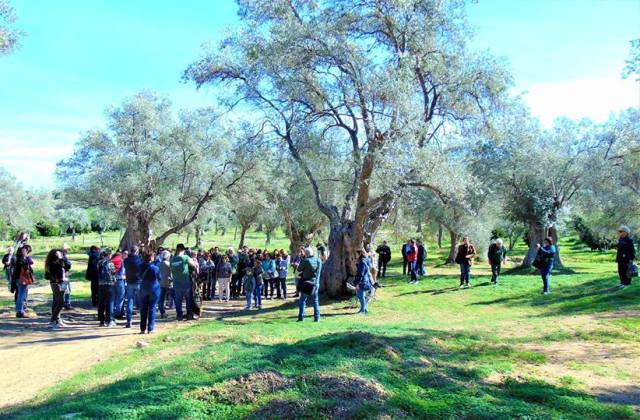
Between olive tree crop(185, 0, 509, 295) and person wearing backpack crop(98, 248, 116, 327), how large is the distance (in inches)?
264

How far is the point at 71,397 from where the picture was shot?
6000mm

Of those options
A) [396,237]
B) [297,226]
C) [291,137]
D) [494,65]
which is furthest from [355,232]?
[396,237]

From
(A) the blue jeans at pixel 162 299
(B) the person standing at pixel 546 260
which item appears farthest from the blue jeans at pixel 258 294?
(B) the person standing at pixel 546 260

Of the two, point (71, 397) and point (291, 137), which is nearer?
point (71, 397)

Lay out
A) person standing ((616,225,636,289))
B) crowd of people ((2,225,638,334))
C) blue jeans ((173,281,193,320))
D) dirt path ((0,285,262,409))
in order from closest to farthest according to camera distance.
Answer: dirt path ((0,285,262,409)) < crowd of people ((2,225,638,334)) < blue jeans ((173,281,193,320)) < person standing ((616,225,636,289))

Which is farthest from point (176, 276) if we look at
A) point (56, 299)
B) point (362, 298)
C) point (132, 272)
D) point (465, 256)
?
point (465, 256)

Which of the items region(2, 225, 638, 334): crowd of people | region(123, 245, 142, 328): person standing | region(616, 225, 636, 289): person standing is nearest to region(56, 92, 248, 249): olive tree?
region(2, 225, 638, 334): crowd of people

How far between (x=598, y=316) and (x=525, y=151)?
14178 mm

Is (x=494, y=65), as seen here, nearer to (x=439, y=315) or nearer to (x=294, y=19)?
(x=294, y=19)

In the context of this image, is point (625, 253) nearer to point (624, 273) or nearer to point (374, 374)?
point (624, 273)

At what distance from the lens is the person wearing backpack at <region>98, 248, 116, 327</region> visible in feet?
36.8

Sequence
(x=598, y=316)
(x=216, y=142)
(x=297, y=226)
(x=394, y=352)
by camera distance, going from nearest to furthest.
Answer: (x=394, y=352)
(x=598, y=316)
(x=216, y=142)
(x=297, y=226)

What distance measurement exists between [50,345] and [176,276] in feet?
11.0

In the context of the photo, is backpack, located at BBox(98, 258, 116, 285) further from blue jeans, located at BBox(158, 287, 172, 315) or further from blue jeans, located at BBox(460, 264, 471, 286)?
blue jeans, located at BBox(460, 264, 471, 286)
